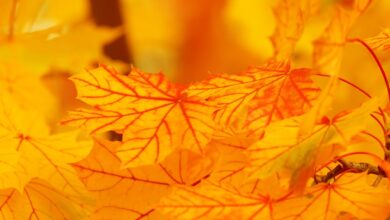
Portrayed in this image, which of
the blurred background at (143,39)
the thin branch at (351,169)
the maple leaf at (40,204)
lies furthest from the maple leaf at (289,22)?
the maple leaf at (40,204)

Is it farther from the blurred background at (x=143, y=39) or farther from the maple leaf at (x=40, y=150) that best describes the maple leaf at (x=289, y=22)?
the maple leaf at (x=40, y=150)

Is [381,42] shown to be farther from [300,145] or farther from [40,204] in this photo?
[40,204]

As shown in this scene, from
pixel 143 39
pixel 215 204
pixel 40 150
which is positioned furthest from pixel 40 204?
pixel 143 39

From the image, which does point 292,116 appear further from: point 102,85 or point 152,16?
point 152,16

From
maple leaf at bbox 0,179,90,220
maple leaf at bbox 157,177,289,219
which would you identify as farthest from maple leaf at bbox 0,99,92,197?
maple leaf at bbox 157,177,289,219

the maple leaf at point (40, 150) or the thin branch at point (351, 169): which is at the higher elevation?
the maple leaf at point (40, 150)

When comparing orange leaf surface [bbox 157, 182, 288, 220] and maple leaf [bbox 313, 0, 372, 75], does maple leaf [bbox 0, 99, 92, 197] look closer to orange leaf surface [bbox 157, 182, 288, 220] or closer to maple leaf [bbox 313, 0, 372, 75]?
orange leaf surface [bbox 157, 182, 288, 220]

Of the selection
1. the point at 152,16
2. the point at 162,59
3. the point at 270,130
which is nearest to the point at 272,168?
the point at 270,130

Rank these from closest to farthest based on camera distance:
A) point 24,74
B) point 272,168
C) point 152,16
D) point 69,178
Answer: point 272,168 < point 69,178 < point 24,74 < point 152,16
